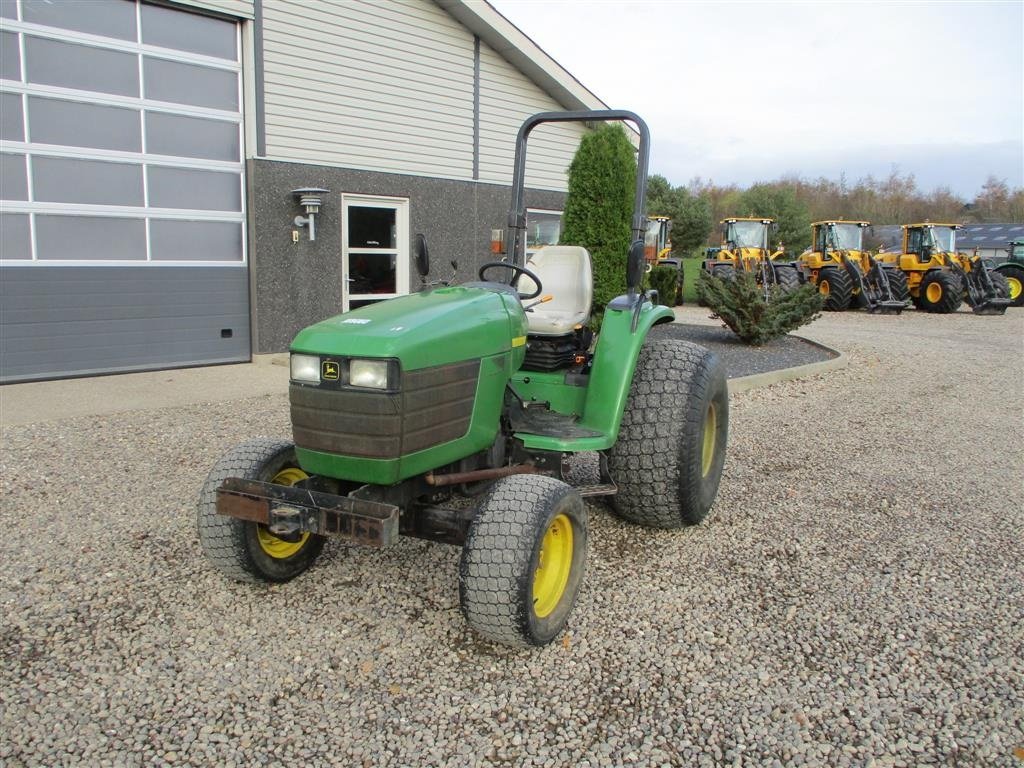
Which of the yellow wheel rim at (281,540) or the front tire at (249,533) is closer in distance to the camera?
the front tire at (249,533)

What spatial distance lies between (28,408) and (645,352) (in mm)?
5358

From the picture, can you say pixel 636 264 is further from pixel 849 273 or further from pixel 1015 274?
pixel 1015 274

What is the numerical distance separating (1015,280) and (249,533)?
76.4 feet

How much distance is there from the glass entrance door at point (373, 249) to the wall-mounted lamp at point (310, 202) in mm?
554

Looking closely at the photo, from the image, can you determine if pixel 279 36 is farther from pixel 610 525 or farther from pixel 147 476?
pixel 610 525

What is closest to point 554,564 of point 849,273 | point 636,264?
point 636,264

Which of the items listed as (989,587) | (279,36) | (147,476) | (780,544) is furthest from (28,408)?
(989,587)

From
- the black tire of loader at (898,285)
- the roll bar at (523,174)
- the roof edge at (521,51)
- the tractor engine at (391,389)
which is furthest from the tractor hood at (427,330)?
the black tire of loader at (898,285)

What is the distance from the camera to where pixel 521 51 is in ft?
34.6

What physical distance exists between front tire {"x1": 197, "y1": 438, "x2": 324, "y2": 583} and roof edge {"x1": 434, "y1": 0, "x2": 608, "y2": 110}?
8218 millimetres

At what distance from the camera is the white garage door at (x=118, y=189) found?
7.40 metres

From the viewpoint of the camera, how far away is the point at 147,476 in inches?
195

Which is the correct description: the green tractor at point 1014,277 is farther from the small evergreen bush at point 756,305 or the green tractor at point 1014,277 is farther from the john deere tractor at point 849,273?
the small evergreen bush at point 756,305

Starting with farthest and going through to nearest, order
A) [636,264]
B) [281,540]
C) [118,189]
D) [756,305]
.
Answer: [756,305], [118,189], [636,264], [281,540]
